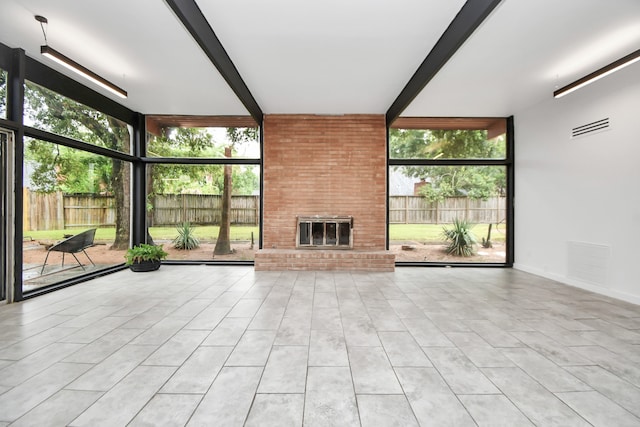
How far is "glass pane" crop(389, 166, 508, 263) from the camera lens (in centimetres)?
611

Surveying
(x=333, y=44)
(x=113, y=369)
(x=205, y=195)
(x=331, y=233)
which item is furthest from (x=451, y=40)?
(x=205, y=195)

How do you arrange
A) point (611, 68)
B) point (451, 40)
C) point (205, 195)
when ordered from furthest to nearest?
1. point (205, 195)
2. point (611, 68)
3. point (451, 40)

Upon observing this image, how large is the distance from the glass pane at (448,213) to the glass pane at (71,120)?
539 cm

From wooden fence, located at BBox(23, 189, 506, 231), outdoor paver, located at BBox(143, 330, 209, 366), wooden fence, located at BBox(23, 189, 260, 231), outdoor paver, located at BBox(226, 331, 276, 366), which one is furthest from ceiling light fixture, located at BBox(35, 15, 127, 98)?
outdoor paver, located at BBox(226, 331, 276, 366)

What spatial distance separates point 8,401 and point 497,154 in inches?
289

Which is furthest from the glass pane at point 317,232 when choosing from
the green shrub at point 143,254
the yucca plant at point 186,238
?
the green shrub at point 143,254

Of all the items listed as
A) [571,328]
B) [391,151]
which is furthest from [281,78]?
[571,328]

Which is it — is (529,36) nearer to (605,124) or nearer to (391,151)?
(605,124)

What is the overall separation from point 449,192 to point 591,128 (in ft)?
7.78

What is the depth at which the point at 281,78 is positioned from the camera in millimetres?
4348

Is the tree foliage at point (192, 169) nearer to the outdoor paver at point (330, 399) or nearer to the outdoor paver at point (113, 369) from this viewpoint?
the outdoor paver at point (113, 369)

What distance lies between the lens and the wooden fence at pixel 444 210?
20.1 feet

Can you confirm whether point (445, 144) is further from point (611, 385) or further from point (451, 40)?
point (611, 385)

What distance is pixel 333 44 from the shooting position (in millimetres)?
3449
